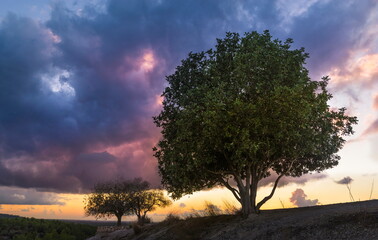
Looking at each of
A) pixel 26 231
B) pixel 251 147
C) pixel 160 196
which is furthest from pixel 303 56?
pixel 26 231

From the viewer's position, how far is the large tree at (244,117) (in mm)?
23713

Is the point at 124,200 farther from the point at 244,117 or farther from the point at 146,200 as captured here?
the point at 244,117

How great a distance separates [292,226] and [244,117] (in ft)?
25.8

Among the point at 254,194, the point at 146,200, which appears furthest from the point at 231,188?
the point at 146,200

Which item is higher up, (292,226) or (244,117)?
→ (244,117)

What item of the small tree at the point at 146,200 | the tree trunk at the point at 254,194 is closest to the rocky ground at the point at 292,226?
the tree trunk at the point at 254,194

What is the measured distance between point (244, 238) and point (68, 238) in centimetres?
5755

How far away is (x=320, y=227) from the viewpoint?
59.3 feet

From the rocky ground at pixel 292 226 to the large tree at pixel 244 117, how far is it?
2.94m

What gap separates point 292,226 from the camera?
1975 cm

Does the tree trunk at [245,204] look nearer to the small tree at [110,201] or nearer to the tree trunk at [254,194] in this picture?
the tree trunk at [254,194]

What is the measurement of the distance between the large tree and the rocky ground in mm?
2944

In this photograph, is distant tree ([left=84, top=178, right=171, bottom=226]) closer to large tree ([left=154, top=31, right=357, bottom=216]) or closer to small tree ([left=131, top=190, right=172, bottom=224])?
small tree ([left=131, top=190, right=172, bottom=224])

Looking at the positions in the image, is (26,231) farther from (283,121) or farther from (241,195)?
(283,121)
